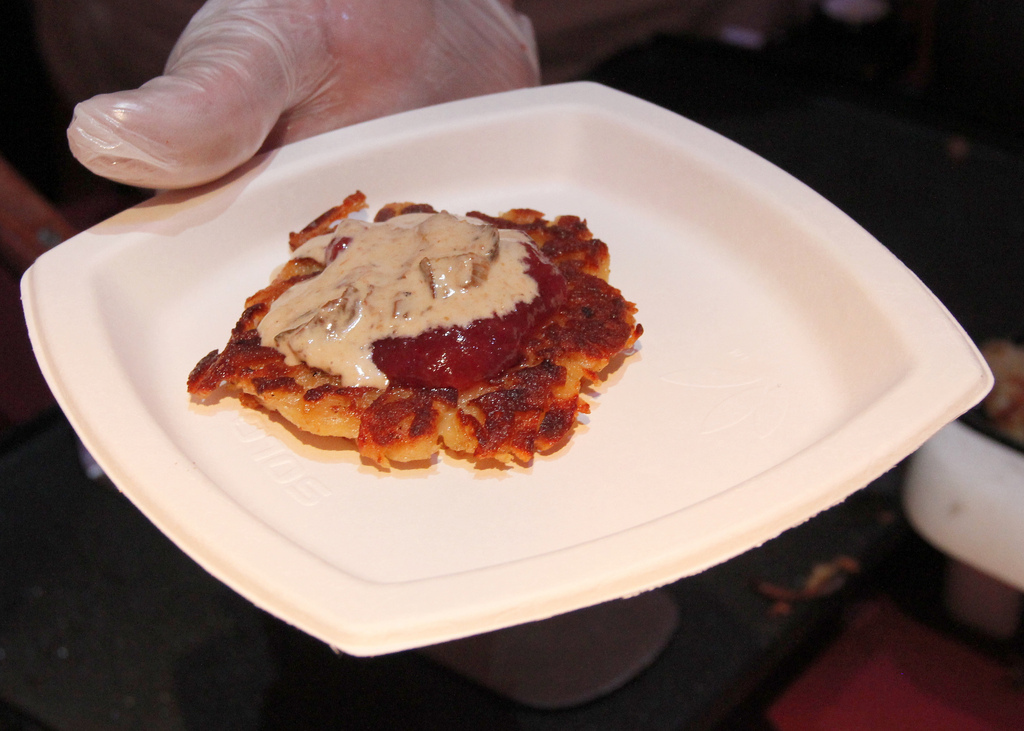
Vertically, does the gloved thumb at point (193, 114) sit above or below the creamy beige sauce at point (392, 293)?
above

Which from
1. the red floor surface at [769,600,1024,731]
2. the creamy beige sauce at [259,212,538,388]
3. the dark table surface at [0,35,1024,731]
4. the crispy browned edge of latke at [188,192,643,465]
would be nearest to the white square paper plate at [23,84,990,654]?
the crispy browned edge of latke at [188,192,643,465]

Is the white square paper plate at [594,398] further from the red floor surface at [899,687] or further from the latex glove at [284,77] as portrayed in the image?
the red floor surface at [899,687]

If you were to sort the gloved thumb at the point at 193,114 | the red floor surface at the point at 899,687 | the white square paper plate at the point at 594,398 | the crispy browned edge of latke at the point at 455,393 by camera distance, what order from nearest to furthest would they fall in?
the white square paper plate at the point at 594,398 < the crispy browned edge of latke at the point at 455,393 < the gloved thumb at the point at 193,114 < the red floor surface at the point at 899,687

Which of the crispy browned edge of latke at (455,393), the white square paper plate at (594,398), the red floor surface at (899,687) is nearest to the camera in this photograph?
the white square paper plate at (594,398)

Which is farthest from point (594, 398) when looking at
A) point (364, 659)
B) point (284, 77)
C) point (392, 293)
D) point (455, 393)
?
point (284, 77)

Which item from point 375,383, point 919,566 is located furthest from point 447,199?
point 919,566

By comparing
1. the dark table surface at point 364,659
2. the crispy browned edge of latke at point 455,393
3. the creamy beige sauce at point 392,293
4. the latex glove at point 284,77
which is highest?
the latex glove at point 284,77

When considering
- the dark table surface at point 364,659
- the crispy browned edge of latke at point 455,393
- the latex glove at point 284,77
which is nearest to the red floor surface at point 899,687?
the dark table surface at point 364,659

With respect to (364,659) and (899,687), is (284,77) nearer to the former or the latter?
(364,659)
